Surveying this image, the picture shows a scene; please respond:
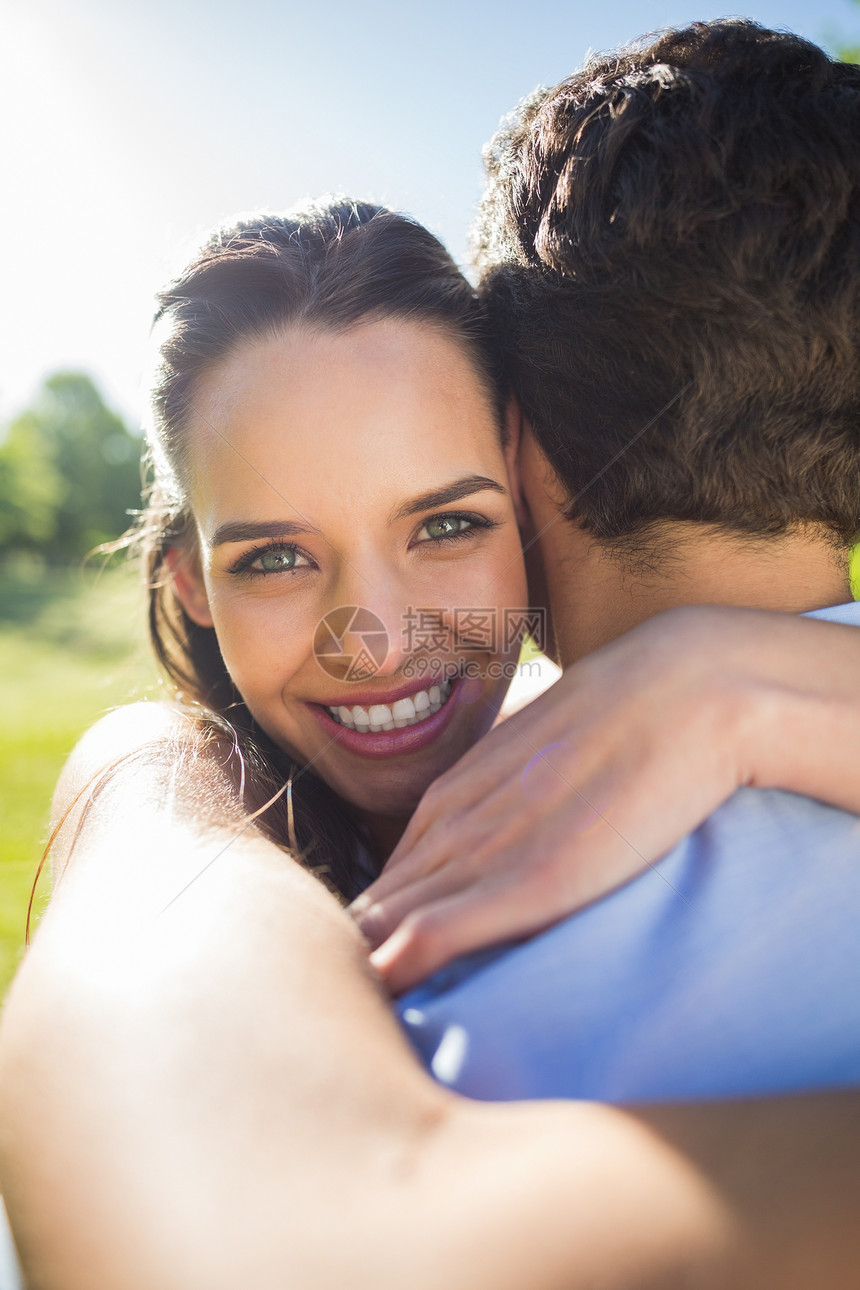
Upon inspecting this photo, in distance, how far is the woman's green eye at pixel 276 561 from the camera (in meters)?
1.80

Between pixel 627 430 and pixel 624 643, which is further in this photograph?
pixel 627 430

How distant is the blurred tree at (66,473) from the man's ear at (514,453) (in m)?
43.6

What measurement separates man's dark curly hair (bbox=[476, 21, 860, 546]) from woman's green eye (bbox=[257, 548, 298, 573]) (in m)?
0.62

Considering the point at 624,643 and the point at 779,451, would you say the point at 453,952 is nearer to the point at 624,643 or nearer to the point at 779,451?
the point at 624,643

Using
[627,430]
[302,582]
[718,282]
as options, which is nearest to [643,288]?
[718,282]

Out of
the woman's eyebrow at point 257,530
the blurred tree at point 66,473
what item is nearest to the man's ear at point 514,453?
the woman's eyebrow at point 257,530

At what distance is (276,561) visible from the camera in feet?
5.98

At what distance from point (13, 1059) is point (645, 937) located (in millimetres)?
673

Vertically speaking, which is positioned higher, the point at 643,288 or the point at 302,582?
the point at 643,288

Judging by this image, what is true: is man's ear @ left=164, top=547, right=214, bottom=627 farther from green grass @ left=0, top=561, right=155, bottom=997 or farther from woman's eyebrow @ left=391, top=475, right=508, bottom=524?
woman's eyebrow @ left=391, top=475, right=508, bottom=524

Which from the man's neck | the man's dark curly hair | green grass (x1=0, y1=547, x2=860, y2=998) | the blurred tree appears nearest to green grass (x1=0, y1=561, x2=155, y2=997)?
green grass (x1=0, y1=547, x2=860, y2=998)

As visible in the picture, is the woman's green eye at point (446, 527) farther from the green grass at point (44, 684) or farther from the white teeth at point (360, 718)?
the green grass at point (44, 684)

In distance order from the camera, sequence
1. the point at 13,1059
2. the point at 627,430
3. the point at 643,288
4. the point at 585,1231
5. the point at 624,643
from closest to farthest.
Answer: the point at 585,1231 < the point at 13,1059 < the point at 624,643 < the point at 643,288 < the point at 627,430

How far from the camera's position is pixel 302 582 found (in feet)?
5.76
